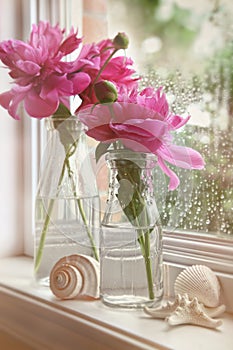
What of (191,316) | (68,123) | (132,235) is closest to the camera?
(191,316)

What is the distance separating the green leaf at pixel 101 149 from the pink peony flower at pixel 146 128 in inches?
1.3

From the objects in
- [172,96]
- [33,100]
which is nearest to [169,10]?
[172,96]

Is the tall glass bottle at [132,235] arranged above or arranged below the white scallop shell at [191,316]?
above

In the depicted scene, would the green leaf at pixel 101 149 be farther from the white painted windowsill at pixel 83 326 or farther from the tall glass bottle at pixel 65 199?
the white painted windowsill at pixel 83 326

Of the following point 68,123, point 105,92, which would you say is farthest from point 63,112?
point 105,92

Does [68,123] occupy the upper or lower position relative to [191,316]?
upper

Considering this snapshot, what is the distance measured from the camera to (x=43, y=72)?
971 mm

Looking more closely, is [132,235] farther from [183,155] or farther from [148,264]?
[183,155]

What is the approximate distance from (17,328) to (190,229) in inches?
14.3

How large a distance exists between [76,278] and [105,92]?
32 cm

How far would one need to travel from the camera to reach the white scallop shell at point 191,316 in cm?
81

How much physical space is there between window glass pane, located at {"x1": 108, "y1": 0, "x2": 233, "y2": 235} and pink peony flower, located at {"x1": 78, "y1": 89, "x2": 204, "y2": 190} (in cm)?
4

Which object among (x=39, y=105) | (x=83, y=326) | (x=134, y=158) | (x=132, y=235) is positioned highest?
(x=39, y=105)

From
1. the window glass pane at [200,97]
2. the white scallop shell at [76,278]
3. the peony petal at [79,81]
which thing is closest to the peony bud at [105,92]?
the peony petal at [79,81]
